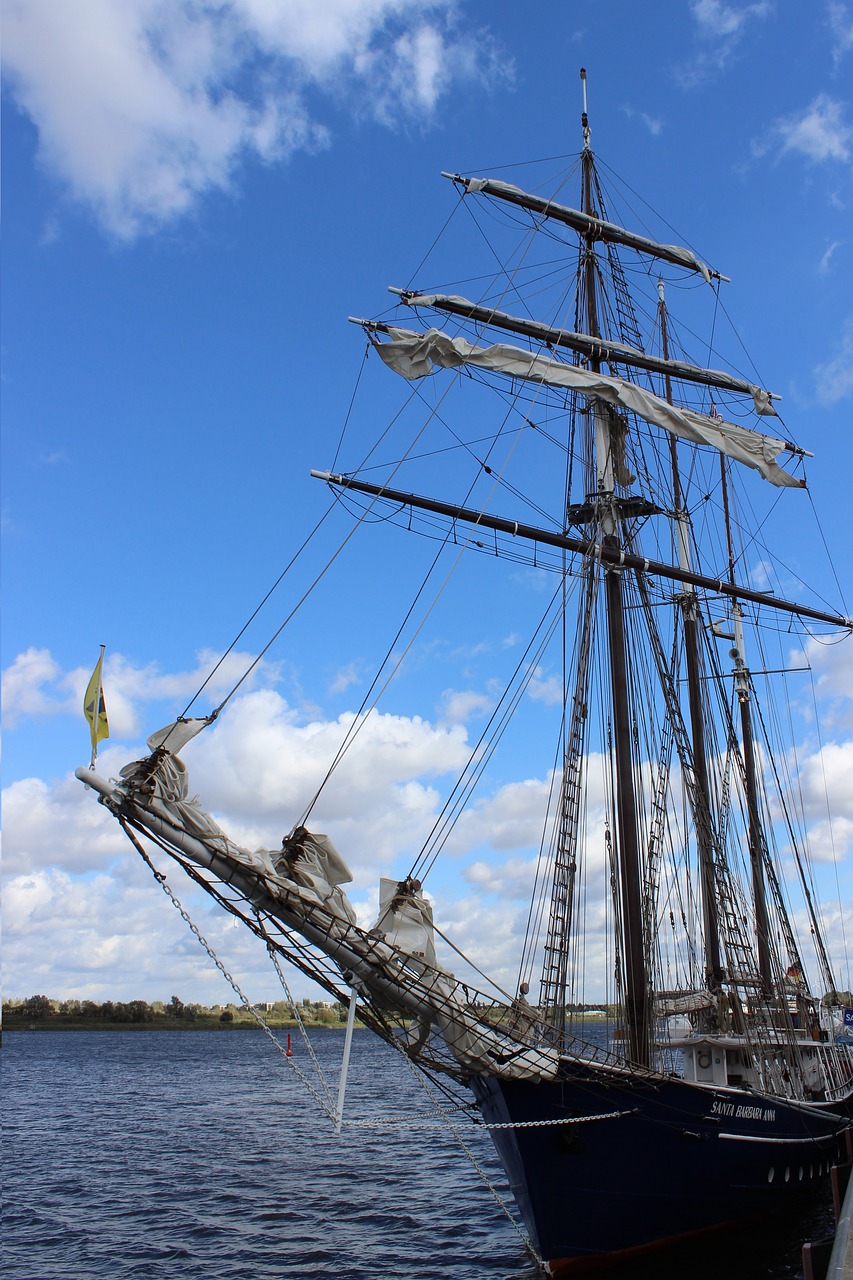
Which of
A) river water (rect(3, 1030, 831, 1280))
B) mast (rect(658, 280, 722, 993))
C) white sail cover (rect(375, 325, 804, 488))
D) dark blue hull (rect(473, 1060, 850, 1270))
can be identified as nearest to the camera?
dark blue hull (rect(473, 1060, 850, 1270))

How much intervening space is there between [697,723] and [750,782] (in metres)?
4.76

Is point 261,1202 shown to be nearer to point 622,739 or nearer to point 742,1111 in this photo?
point 742,1111

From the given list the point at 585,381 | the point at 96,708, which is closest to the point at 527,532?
the point at 585,381

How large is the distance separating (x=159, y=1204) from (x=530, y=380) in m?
25.4

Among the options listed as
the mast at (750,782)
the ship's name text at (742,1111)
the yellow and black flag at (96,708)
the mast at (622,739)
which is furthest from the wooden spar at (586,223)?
the ship's name text at (742,1111)

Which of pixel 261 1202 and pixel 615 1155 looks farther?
pixel 261 1202

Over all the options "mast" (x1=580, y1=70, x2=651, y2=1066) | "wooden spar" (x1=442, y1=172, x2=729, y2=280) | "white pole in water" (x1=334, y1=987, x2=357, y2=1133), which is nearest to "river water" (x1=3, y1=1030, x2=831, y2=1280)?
"white pole in water" (x1=334, y1=987, x2=357, y2=1133)

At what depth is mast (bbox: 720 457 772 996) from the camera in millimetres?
32500

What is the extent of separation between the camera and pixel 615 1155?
17438 millimetres

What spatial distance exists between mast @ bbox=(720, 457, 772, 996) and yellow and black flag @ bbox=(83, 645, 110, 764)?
2051 cm

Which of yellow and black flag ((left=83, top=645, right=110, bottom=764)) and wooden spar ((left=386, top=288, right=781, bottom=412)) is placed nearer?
yellow and black flag ((left=83, top=645, right=110, bottom=764))

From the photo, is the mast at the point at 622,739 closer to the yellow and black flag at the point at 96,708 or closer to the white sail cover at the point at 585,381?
the white sail cover at the point at 585,381

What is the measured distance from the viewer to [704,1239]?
63.8 ft

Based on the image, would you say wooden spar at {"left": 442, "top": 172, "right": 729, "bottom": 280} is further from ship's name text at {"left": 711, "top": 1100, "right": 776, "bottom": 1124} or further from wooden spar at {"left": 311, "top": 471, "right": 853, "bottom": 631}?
ship's name text at {"left": 711, "top": 1100, "right": 776, "bottom": 1124}
